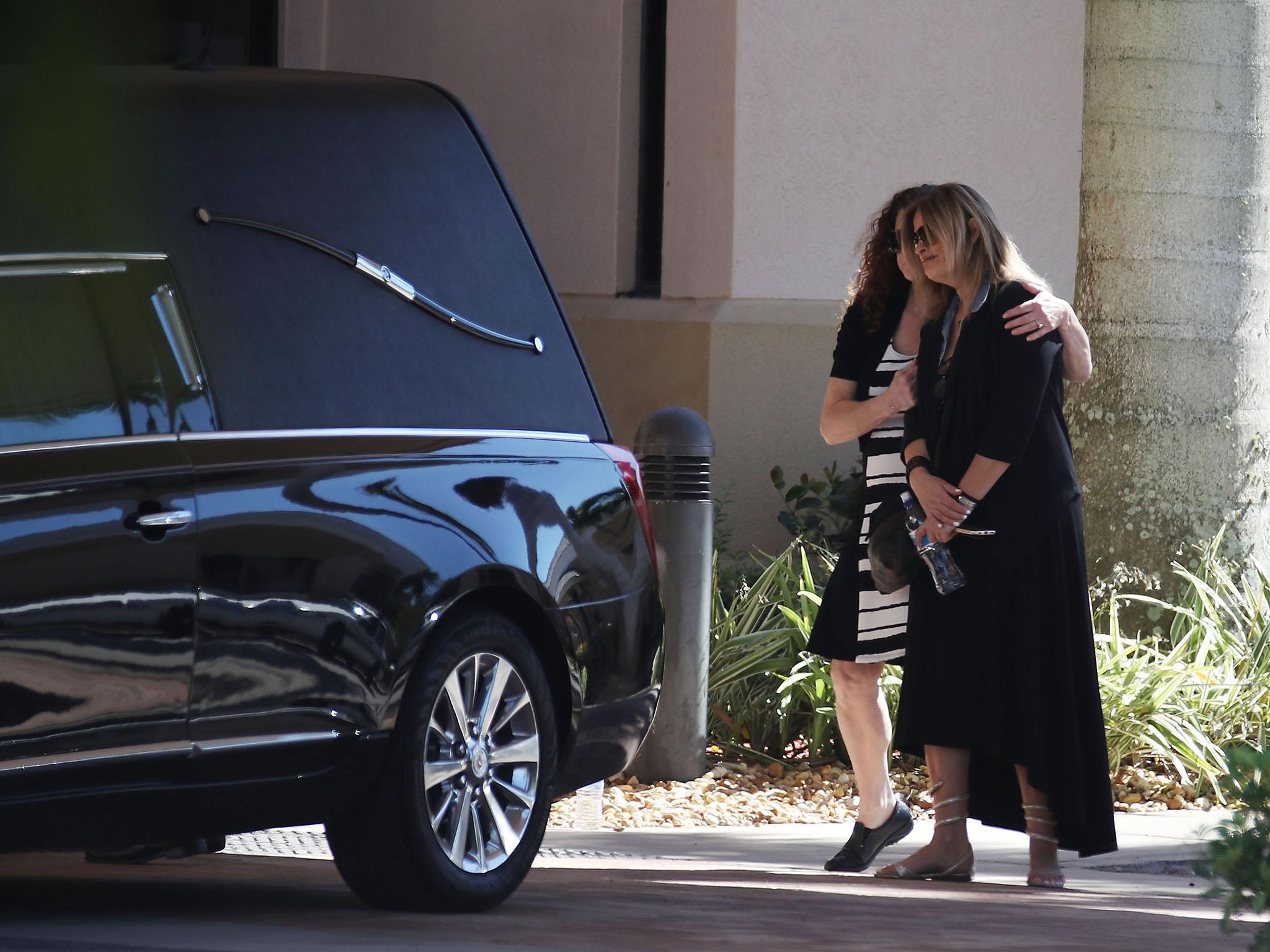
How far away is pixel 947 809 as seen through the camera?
5.61 m

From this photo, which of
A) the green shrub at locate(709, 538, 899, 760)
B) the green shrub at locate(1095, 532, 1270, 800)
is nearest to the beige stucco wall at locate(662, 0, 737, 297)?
the green shrub at locate(709, 538, 899, 760)

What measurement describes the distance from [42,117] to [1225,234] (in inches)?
269

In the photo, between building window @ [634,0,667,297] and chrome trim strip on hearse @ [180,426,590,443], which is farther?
building window @ [634,0,667,297]

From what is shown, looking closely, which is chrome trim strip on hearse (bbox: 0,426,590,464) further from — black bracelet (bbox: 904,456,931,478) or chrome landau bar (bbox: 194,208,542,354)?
black bracelet (bbox: 904,456,931,478)

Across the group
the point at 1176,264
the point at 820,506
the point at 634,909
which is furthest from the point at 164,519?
the point at 820,506

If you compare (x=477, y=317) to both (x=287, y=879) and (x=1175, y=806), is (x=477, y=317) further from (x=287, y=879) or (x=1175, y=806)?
Answer: (x=1175, y=806)

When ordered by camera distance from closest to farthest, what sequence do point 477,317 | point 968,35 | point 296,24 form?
point 477,317 → point 968,35 → point 296,24

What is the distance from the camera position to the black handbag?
5.53 m

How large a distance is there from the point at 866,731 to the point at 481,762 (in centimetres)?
159

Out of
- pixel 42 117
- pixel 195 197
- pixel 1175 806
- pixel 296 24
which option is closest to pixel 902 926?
pixel 195 197

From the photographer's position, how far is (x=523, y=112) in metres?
11.4

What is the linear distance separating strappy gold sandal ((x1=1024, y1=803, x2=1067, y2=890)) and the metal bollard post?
1960mm

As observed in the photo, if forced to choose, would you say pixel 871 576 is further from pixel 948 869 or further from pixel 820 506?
pixel 820 506

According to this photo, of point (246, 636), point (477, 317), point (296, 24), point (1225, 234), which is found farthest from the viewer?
point (296, 24)
